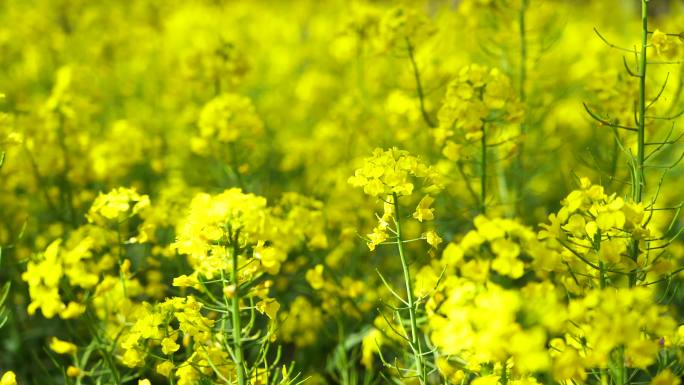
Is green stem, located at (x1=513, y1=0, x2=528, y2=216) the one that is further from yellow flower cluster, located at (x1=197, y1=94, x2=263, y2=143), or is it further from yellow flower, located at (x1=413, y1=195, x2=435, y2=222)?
yellow flower cluster, located at (x1=197, y1=94, x2=263, y2=143)

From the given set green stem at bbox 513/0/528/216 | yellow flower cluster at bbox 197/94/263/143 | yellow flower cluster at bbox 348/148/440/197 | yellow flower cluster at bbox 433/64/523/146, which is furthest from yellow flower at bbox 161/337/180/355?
green stem at bbox 513/0/528/216

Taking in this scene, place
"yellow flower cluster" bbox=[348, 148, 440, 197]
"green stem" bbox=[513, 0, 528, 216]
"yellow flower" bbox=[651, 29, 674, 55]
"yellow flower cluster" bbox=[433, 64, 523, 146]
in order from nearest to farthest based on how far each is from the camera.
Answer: "yellow flower cluster" bbox=[348, 148, 440, 197] < "yellow flower" bbox=[651, 29, 674, 55] < "yellow flower cluster" bbox=[433, 64, 523, 146] < "green stem" bbox=[513, 0, 528, 216]

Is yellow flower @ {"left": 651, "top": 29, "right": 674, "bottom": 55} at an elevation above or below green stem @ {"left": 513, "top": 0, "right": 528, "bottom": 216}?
above

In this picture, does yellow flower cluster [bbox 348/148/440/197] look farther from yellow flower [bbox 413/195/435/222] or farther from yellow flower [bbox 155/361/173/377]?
yellow flower [bbox 155/361/173/377]

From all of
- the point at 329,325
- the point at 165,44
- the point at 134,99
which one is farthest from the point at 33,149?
the point at 165,44

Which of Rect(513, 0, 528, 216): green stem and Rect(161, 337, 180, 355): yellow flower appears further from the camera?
Rect(513, 0, 528, 216): green stem

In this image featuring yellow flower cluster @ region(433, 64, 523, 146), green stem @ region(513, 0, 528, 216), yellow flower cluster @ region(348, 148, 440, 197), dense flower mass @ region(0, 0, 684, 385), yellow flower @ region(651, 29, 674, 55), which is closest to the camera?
dense flower mass @ region(0, 0, 684, 385)

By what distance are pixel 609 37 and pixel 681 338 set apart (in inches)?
177

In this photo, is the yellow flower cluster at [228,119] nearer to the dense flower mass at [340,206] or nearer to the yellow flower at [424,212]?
the dense flower mass at [340,206]

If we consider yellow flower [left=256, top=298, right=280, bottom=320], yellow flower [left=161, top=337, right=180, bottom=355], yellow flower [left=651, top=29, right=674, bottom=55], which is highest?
yellow flower [left=651, top=29, right=674, bottom=55]

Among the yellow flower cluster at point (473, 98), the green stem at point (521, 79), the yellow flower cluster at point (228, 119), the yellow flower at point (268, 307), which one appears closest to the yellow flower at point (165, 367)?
the yellow flower at point (268, 307)

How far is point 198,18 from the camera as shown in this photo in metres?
6.95

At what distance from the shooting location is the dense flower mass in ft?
5.74

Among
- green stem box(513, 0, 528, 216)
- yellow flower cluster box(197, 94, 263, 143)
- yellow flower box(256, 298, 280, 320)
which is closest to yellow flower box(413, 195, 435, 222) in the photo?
yellow flower box(256, 298, 280, 320)
